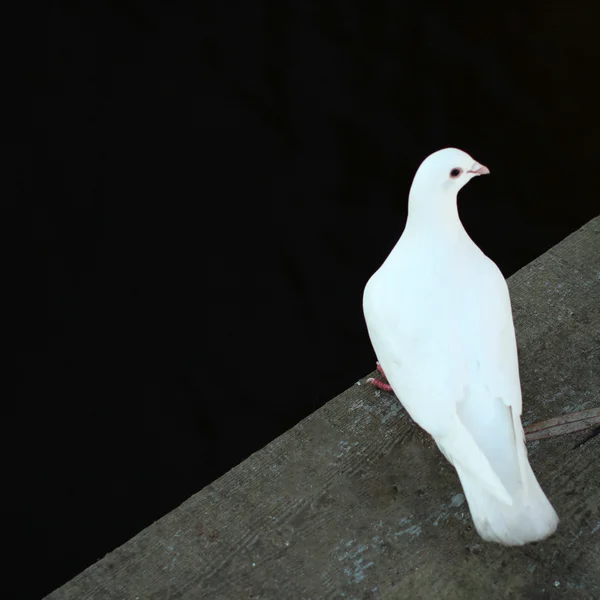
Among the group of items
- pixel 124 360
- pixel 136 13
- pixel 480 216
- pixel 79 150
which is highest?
pixel 136 13

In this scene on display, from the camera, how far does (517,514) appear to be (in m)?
2.06

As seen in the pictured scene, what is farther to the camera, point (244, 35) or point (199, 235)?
point (244, 35)

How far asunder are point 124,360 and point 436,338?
2462 millimetres

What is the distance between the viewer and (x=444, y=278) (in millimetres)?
2268

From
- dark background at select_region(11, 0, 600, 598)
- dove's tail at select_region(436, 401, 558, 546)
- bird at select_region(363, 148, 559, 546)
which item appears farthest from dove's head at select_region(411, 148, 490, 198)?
dark background at select_region(11, 0, 600, 598)

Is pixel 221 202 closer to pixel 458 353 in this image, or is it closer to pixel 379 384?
pixel 379 384

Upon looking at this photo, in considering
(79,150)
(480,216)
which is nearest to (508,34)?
(480,216)

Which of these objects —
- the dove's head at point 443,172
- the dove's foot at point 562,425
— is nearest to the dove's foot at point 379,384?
the dove's foot at point 562,425

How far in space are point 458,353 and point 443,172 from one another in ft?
1.65

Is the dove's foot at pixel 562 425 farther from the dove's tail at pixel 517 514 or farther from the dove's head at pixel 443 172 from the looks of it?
the dove's head at pixel 443 172

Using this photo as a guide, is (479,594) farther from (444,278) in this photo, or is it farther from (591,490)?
(444,278)

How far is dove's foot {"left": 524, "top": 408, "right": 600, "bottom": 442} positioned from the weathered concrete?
0.02m

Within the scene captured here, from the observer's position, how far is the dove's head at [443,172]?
7.45 feet

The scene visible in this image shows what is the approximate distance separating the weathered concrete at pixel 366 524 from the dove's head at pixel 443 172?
0.67 m
